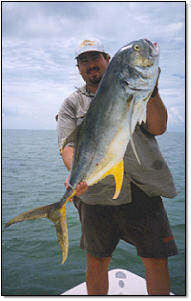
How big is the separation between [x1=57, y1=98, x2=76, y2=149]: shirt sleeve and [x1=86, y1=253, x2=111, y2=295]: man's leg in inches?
48.8

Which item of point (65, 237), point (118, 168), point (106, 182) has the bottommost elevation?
point (65, 237)

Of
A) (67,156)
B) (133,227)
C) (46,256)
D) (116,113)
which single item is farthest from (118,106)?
(46,256)

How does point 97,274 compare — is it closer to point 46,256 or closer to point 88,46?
point 88,46

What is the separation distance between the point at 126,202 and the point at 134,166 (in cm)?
37

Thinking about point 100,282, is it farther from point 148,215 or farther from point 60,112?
point 60,112

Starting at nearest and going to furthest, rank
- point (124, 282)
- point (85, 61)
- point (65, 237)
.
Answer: point (65, 237)
point (85, 61)
point (124, 282)

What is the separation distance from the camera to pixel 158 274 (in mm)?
2363

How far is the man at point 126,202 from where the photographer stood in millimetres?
2271

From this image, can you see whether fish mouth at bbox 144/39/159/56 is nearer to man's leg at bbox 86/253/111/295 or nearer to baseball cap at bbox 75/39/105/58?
baseball cap at bbox 75/39/105/58

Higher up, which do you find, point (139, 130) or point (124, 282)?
point (139, 130)

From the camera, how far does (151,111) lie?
1919 mm

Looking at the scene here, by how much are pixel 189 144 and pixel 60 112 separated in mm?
1604

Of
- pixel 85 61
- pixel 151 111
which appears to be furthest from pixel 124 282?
pixel 85 61

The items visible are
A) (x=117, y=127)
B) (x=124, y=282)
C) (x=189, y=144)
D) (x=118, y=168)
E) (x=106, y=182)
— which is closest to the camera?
(x=117, y=127)
